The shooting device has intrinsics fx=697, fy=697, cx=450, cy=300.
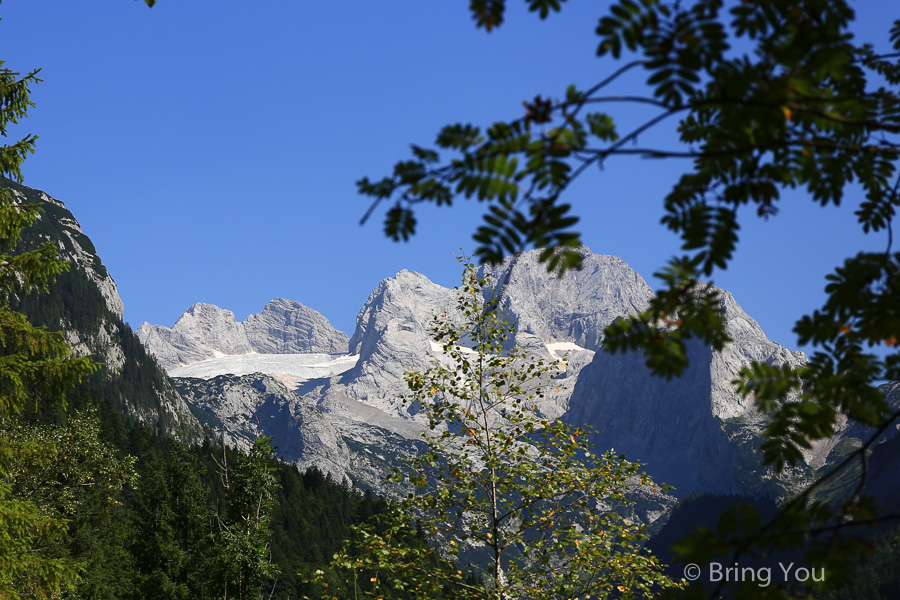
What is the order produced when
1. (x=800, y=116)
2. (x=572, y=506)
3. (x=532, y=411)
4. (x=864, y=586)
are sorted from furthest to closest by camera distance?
(x=864, y=586), (x=532, y=411), (x=572, y=506), (x=800, y=116)

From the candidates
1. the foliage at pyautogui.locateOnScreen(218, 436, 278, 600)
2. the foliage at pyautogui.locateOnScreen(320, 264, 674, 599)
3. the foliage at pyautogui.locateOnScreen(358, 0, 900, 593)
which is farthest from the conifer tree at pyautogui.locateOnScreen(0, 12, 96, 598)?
the foliage at pyautogui.locateOnScreen(358, 0, 900, 593)

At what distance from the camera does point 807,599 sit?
3.11m

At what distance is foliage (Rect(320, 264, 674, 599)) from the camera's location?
13.3 m

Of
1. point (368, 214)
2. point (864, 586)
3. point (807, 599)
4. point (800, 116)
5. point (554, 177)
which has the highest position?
point (864, 586)

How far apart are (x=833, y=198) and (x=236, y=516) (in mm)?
18187

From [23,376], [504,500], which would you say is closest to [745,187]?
[504,500]

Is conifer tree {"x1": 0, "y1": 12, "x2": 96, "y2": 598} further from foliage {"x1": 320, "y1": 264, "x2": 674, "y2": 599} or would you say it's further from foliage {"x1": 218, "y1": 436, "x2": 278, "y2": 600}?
foliage {"x1": 320, "y1": 264, "x2": 674, "y2": 599}

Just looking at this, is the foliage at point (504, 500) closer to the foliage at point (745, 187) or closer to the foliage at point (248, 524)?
the foliage at point (248, 524)

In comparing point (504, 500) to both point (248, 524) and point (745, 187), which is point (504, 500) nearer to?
point (248, 524)

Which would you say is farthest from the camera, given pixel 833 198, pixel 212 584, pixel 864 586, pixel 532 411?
pixel 864 586

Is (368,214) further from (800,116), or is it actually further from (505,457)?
(505,457)

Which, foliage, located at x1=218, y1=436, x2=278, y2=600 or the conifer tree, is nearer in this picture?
the conifer tree

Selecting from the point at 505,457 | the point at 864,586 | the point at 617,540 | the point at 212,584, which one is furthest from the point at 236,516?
the point at 864,586

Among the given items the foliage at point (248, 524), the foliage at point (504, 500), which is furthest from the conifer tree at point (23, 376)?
the foliage at point (504, 500)
